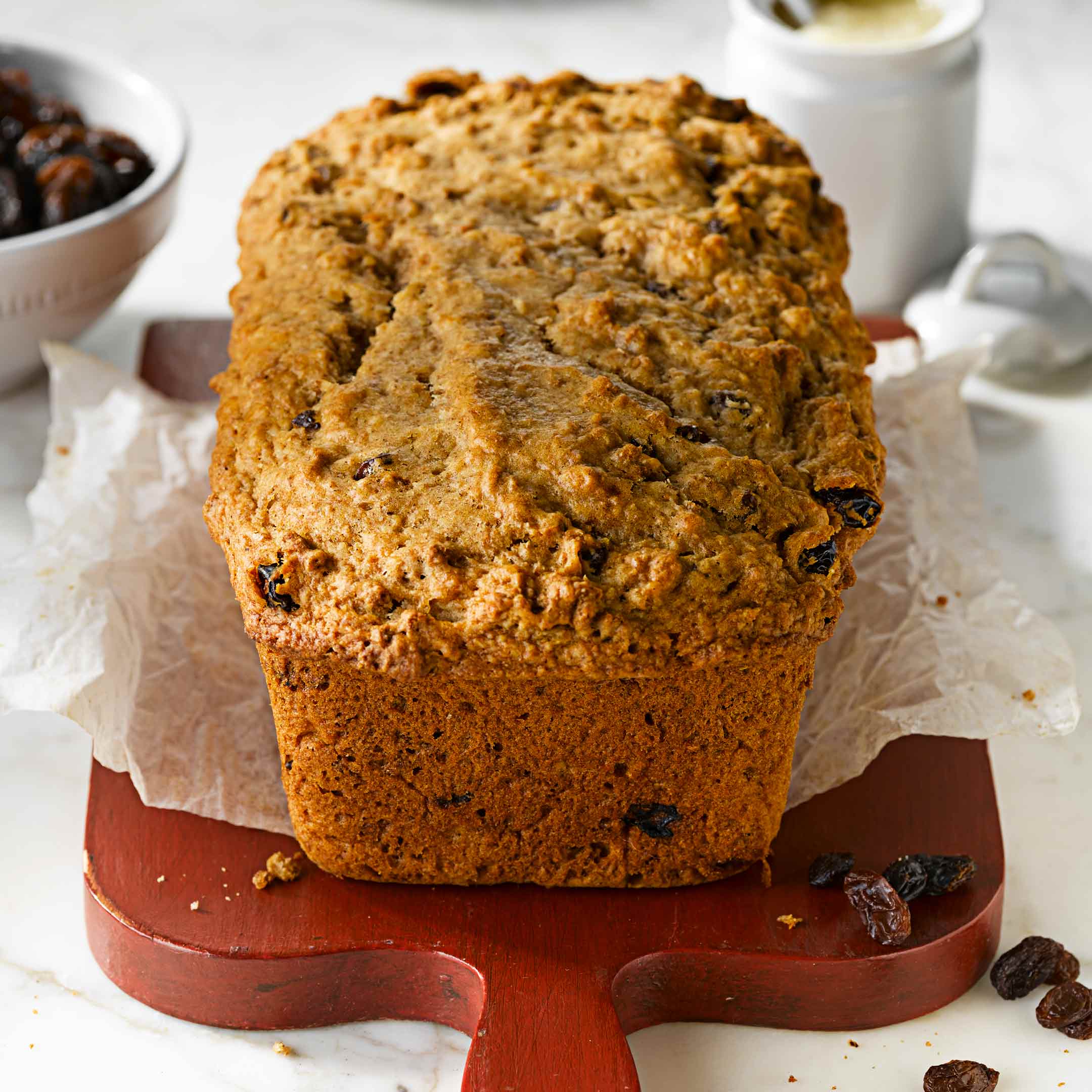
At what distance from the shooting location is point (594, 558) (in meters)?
1.66

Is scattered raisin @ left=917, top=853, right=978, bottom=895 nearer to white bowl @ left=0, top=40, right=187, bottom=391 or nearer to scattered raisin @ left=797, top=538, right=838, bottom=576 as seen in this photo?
scattered raisin @ left=797, top=538, right=838, bottom=576

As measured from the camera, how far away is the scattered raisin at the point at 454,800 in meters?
1.78

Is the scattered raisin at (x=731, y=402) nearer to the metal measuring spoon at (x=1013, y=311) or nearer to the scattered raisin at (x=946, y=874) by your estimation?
the scattered raisin at (x=946, y=874)

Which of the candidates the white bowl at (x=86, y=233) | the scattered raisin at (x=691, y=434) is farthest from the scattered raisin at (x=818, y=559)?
the white bowl at (x=86, y=233)

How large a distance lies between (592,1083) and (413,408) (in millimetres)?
800

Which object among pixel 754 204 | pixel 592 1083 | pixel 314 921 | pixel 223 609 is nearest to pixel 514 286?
pixel 754 204

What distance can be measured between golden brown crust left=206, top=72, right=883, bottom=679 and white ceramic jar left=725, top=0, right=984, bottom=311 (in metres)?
0.54

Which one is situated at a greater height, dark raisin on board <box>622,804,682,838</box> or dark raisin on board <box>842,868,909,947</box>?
dark raisin on board <box>622,804,682,838</box>

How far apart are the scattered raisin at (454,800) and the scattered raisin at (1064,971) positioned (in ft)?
2.40

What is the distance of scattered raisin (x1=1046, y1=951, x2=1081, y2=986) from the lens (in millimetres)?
1823

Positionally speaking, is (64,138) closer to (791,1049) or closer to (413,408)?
(413,408)

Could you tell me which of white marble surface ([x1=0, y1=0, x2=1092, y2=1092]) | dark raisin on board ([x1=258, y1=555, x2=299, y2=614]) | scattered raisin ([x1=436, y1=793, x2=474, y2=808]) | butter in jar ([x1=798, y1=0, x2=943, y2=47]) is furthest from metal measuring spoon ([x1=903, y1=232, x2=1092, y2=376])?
dark raisin on board ([x1=258, y1=555, x2=299, y2=614])

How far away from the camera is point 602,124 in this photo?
7.64 ft

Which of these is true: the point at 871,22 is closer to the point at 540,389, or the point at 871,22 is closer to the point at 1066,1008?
the point at 540,389
